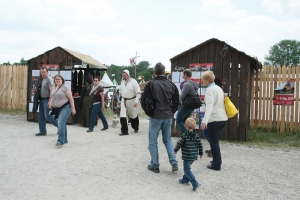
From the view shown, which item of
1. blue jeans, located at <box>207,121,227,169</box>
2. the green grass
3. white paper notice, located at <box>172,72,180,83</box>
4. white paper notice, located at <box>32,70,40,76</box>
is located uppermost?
white paper notice, located at <box>32,70,40,76</box>

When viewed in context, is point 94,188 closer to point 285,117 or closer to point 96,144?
point 96,144

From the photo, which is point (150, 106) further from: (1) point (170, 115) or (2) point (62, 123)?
(2) point (62, 123)

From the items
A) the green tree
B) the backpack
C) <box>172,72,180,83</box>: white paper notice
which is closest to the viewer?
the backpack

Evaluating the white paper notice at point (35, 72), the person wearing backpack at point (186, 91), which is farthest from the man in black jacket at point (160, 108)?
the white paper notice at point (35, 72)

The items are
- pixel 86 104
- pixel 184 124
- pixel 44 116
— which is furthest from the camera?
pixel 86 104

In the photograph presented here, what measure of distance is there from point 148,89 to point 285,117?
6.69 m

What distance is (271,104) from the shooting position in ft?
34.6

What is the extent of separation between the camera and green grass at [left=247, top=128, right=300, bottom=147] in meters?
8.42

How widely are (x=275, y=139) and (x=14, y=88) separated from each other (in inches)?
462

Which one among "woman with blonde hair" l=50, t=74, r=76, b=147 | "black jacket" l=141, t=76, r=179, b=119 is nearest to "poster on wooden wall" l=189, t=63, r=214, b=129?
"woman with blonde hair" l=50, t=74, r=76, b=147

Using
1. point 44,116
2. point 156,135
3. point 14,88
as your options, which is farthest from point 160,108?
point 14,88

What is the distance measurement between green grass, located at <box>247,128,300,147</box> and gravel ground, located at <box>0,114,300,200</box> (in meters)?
0.70

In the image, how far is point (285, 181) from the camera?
16.7 ft

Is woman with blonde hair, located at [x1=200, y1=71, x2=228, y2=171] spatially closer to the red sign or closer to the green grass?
the green grass
